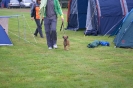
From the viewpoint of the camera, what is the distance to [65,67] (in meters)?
7.78

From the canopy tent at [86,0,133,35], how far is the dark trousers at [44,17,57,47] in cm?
415

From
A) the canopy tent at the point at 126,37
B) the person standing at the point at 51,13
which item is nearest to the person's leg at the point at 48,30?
the person standing at the point at 51,13

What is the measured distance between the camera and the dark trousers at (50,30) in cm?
1027

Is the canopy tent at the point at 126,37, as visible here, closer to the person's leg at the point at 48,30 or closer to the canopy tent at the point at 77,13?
the person's leg at the point at 48,30

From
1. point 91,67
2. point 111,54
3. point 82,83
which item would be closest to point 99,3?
point 111,54

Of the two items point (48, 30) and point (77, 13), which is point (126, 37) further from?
point (77, 13)

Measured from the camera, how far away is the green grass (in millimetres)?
6395

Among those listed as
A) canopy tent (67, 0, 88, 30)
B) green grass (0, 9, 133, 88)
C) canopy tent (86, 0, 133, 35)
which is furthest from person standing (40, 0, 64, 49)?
canopy tent (67, 0, 88, 30)

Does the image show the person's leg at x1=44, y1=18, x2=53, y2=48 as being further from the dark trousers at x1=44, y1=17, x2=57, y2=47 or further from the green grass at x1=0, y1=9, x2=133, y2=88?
the green grass at x1=0, y1=9, x2=133, y2=88

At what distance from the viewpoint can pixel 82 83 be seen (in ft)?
21.0

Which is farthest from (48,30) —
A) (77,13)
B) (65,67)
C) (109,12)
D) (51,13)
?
(77,13)

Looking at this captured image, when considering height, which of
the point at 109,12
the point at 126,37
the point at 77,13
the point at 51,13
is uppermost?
the point at 51,13

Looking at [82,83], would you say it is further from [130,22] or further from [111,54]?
[130,22]

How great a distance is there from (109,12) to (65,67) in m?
6.96
